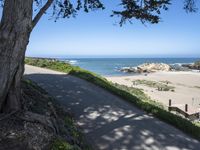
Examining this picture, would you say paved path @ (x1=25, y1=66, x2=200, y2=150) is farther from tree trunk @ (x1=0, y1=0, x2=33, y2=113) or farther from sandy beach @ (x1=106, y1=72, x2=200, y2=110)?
sandy beach @ (x1=106, y1=72, x2=200, y2=110)

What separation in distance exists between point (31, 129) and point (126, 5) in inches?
294

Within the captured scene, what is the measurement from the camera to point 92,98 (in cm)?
1427

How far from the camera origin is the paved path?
29.7 ft

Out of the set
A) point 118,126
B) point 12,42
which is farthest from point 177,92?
point 12,42

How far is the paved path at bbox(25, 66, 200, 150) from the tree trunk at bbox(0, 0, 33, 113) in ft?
9.40

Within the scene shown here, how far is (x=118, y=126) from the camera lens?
1035 cm

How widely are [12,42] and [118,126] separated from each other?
15.4 feet

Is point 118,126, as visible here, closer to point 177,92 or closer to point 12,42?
point 12,42

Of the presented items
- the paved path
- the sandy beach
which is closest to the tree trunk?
the paved path

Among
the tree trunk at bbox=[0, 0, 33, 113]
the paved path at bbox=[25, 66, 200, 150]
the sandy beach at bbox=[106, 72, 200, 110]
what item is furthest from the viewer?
the sandy beach at bbox=[106, 72, 200, 110]

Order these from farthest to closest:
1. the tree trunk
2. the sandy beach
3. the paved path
A: 1. the sandy beach
2. the paved path
3. the tree trunk

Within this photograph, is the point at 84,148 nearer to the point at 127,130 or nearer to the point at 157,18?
the point at 127,130

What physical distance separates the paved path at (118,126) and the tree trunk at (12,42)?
9.40ft

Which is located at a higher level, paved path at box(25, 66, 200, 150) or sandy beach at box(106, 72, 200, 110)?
paved path at box(25, 66, 200, 150)
